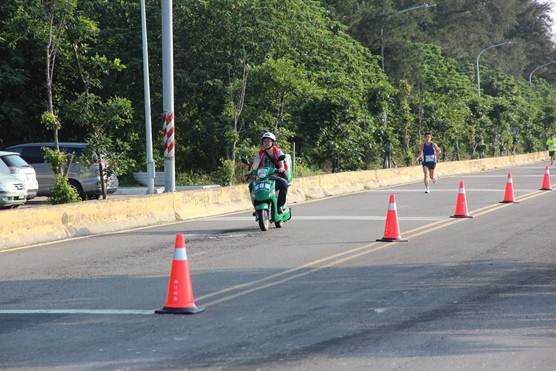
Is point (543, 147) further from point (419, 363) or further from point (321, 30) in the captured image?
point (419, 363)

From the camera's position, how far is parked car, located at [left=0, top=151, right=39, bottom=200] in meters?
23.4

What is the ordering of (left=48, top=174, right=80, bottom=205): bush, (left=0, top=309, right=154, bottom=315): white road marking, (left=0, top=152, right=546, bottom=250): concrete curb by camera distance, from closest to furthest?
(left=0, top=309, right=154, bottom=315): white road marking
(left=0, top=152, right=546, bottom=250): concrete curb
(left=48, top=174, right=80, bottom=205): bush

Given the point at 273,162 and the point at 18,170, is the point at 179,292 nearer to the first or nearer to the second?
the point at 273,162

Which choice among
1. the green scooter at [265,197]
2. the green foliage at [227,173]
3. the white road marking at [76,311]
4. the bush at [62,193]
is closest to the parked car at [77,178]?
the bush at [62,193]

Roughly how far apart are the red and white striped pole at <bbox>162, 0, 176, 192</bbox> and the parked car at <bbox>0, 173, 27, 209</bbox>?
3.56m

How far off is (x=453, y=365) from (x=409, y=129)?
4372 cm

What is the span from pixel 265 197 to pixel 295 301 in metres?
7.58

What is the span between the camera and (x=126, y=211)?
18.8 metres

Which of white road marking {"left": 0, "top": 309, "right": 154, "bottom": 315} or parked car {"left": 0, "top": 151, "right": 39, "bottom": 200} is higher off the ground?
parked car {"left": 0, "top": 151, "right": 39, "bottom": 200}

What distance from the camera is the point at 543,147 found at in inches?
3300

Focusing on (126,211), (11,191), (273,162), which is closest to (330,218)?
(273,162)

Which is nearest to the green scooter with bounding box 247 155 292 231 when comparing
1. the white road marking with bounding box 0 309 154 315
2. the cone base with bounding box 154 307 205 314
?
the white road marking with bounding box 0 309 154 315

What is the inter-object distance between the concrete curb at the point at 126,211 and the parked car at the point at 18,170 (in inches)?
193

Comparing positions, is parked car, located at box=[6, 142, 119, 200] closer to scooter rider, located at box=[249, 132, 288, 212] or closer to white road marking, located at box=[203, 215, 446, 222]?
white road marking, located at box=[203, 215, 446, 222]
